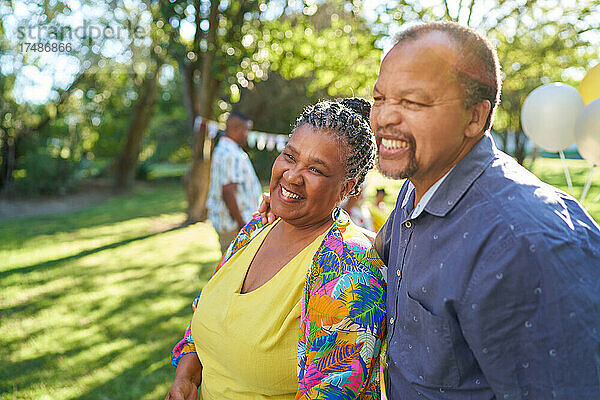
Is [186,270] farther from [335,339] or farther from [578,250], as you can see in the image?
[578,250]

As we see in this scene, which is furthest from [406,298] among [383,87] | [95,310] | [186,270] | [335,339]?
[186,270]

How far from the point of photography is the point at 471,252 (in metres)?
1.25

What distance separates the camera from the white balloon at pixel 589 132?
3.49 meters

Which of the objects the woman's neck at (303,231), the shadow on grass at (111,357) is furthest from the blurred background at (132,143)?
the woman's neck at (303,231)

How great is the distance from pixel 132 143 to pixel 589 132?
607 inches

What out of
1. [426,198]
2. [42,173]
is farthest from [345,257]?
[42,173]

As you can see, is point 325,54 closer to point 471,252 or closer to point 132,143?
point 471,252

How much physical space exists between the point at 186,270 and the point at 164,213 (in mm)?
6296

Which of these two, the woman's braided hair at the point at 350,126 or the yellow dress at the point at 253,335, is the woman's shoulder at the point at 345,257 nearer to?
the yellow dress at the point at 253,335

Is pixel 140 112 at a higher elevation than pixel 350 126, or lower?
lower

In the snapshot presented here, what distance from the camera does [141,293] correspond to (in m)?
6.63

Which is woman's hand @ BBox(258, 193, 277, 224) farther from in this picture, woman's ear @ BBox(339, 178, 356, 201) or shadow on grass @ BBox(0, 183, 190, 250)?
shadow on grass @ BBox(0, 183, 190, 250)

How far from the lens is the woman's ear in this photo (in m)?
1.92

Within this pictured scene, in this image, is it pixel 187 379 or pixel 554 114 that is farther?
pixel 554 114
